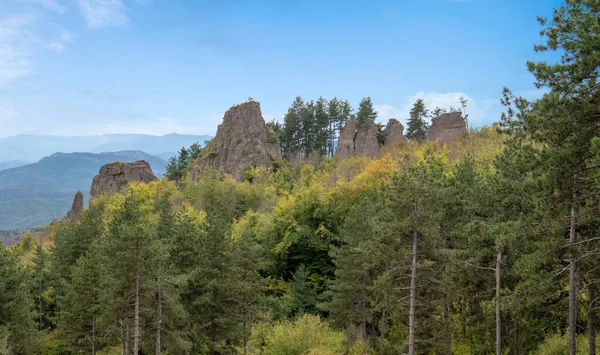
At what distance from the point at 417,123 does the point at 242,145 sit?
2530 centimetres

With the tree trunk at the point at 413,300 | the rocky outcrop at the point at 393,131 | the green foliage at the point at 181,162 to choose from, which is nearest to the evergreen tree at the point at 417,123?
the rocky outcrop at the point at 393,131

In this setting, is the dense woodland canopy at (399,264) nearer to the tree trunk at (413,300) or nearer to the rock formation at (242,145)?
the tree trunk at (413,300)

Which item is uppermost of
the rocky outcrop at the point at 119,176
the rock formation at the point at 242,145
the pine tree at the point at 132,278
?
the rock formation at the point at 242,145

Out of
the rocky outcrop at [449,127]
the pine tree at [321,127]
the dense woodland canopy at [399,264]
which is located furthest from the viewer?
the pine tree at [321,127]

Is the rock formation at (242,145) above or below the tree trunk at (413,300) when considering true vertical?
above

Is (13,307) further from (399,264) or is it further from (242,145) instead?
(242,145)

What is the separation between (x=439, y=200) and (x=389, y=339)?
1294cm

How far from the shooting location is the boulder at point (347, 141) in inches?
2446

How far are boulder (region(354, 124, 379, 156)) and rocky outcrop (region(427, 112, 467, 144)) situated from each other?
984 centimetres

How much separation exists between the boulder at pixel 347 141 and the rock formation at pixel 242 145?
883cm

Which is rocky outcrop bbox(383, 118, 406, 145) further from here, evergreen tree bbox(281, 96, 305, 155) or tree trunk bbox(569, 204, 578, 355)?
tree trunk bbox(569, 204, 578, 355)

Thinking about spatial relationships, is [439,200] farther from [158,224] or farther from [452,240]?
[158,224]

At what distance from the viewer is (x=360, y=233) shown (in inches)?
993

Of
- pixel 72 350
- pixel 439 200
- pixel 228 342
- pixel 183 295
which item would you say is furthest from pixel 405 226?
pixel 72 350
